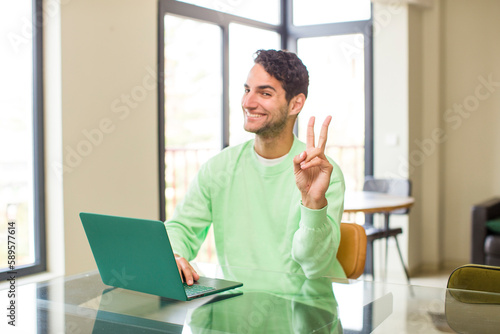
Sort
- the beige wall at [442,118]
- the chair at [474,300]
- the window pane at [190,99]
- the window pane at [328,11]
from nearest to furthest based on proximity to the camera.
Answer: the chair at [474,300], the window pane at [190,99], the beige wall at [442,118], the window pane at [328,11]

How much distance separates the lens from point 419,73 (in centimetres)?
496

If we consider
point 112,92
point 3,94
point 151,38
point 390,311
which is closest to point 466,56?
point 151,38

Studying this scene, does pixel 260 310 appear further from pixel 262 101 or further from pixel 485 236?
pixel 485 236

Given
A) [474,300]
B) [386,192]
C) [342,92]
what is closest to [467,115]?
[342,92]

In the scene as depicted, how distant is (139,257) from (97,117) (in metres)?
2.01

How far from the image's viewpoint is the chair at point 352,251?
5.62 feet

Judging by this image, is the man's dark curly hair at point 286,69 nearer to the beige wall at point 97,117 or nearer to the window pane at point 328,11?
the beige wall at point 97,117

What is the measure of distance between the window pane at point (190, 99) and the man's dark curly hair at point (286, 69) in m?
2.67

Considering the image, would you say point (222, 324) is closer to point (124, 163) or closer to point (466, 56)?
point (124, 163)

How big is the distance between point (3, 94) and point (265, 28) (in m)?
2.61

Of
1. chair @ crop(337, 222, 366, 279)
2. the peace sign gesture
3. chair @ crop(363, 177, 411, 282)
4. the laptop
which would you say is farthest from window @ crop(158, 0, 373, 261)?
the laptop

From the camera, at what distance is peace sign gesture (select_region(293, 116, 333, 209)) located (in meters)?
1.44

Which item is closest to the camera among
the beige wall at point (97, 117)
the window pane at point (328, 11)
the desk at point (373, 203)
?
the beige wall at point (97, 117)

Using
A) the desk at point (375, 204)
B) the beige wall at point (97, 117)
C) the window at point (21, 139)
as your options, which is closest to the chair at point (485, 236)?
the desk at point (375, 204)
